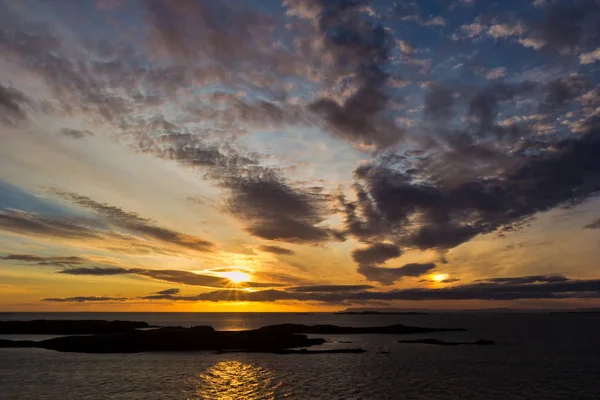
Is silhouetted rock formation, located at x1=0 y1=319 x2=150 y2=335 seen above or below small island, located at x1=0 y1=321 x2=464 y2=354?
above

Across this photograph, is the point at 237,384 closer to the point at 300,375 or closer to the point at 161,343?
the point at 300,375

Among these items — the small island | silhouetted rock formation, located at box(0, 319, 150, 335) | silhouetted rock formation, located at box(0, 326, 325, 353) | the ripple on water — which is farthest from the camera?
silhouetted rock formation, located at box(0, 319, 150, 335)

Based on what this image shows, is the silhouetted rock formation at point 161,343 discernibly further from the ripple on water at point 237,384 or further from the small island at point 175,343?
the ripple on water at point 237,384

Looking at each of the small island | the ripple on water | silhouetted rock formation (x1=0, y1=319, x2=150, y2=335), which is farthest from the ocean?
silhouetted rock formation (x1=0, y1=319, x2=150, y2=335)

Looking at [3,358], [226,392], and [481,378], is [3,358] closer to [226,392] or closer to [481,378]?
[226,392]

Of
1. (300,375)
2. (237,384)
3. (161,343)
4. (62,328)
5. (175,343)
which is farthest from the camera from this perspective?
(62,328)

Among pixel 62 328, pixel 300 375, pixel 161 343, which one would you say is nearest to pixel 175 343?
pixel 161 343

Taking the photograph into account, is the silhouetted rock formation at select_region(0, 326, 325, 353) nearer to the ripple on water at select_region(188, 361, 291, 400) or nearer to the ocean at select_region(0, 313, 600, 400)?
the ocean at select_region(0, 313, 600, 400)

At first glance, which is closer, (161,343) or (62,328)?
(161,343)
